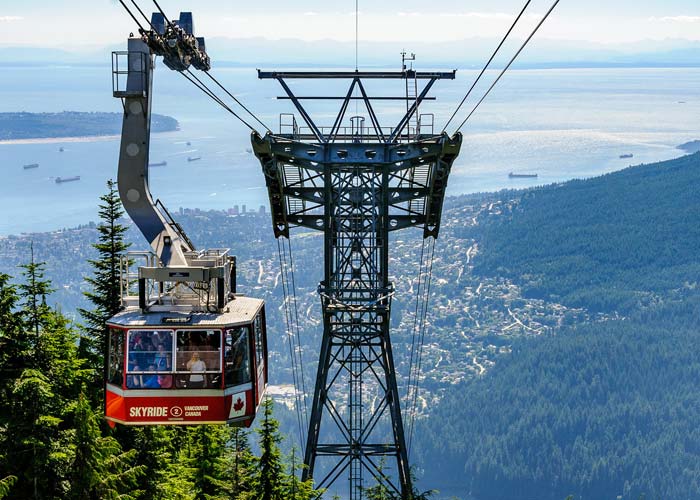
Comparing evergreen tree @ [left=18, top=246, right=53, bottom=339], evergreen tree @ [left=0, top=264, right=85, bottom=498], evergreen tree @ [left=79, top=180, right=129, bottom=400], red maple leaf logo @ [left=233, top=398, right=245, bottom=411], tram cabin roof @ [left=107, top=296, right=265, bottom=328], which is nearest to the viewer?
tram cabin roof @ [left=107, top=296, right=265, bottom=328]

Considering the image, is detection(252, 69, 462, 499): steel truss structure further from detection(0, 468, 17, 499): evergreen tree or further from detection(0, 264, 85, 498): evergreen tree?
detection(0, 468, 17, 499): evergreen tree

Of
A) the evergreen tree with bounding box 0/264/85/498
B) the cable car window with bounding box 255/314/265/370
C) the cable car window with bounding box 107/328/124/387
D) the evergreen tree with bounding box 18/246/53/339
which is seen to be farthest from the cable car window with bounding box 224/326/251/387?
the evergreen tree with bounding box 18/246/53/339

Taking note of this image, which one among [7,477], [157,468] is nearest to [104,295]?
[157,468]

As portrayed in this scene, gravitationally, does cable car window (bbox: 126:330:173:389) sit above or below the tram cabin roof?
below

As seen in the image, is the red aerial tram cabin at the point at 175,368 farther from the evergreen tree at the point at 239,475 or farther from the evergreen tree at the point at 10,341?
the evergreen tree at the point at 239,475

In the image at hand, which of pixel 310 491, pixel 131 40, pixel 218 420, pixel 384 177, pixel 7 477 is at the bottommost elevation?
pixel 310 491

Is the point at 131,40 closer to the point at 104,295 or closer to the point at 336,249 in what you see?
the point at 336,249

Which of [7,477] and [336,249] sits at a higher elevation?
[336,249]
